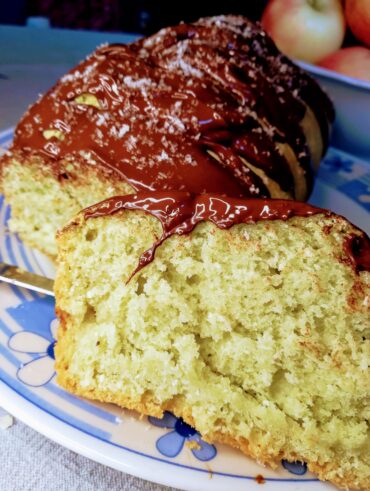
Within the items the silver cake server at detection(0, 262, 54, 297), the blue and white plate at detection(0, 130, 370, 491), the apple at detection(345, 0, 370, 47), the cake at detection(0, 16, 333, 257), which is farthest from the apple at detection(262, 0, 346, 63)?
the blue and white plate at detection(0, 130, 370, 491)

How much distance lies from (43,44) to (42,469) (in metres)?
3.29

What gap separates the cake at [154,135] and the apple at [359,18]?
978 mm

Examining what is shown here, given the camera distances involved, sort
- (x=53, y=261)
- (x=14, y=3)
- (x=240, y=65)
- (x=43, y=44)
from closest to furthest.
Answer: (x=53, y=261) → (x=240, y=65) → (x=43, y=44) → (x=14, y=3)

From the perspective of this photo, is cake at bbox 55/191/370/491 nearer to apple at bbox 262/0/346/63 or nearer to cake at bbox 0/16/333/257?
cake at bbox 0/16/333/257

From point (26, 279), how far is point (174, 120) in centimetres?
62

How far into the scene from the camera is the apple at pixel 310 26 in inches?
110

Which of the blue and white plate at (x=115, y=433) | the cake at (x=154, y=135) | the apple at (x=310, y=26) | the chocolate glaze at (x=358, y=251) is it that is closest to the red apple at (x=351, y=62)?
the apple at (x=310, y=26)

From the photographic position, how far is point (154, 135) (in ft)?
5.30

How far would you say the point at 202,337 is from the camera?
121cm

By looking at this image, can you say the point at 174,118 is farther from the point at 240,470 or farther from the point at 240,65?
the point at 240,470

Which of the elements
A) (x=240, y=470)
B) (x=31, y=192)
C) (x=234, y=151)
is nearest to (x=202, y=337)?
(x=240, y=470)

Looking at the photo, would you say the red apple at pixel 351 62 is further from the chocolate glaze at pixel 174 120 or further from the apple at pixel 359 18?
the chocolate glaze at pixel 174 120

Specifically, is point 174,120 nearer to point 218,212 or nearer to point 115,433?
point 218,212

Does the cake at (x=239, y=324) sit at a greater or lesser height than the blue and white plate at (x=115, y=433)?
greater
